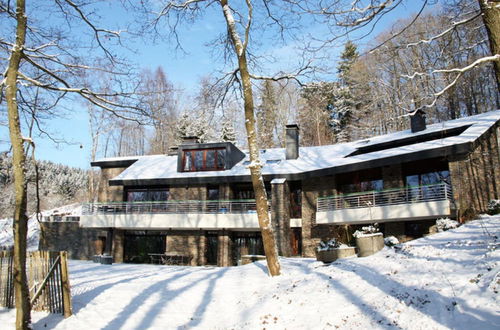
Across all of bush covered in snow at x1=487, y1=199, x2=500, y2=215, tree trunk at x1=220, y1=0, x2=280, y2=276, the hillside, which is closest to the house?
bush covered in snow at x1=487, y1=199, x2=500, y2=215

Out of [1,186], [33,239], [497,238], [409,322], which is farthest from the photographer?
[1,186]

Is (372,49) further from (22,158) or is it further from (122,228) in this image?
(122,228)

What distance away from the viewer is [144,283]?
Answer: 10.2 m

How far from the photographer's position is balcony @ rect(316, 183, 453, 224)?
1545cm

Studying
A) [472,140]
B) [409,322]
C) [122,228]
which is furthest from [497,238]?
[122,228]

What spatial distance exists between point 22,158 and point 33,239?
1244 inches

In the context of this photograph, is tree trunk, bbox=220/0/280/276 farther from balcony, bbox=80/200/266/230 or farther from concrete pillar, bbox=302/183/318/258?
balcony, bbox=80/200/266/230

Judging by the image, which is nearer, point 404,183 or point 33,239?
point 404,183

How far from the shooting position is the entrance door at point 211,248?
22531mm

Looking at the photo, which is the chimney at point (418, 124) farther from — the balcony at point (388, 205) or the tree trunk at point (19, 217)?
the tree trunk at point (19, 217)

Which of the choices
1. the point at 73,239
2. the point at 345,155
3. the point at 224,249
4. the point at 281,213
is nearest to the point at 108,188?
the point at 73,239

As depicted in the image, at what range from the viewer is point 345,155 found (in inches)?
830

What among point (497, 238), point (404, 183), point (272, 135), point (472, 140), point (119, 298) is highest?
point (272, 135)

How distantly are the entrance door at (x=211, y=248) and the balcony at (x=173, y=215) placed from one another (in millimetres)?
1434
